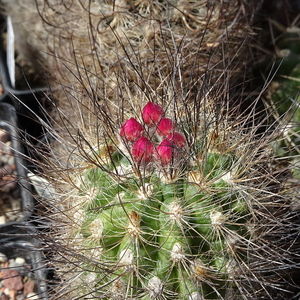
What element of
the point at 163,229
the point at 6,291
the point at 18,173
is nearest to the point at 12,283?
the point at 6,291

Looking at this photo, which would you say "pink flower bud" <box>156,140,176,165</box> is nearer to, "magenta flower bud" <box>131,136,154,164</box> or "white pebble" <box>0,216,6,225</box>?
"magenta flower bud" <box>131,136,154,164</box>

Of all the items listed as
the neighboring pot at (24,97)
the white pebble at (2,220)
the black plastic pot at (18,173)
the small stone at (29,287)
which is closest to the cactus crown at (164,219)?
the black plastic pot at (18,173)

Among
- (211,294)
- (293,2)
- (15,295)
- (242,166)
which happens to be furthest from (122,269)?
(293,2)

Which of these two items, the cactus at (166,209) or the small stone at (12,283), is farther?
the small stone at (12,283)

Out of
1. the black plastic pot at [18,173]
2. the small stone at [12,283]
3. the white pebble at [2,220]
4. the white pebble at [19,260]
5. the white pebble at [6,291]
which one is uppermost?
the black plastic pot at [18,173]

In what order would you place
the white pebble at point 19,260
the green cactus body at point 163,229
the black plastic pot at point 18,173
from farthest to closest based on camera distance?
the white pebble at point 19,260 < the black plastic pot at point 18,173 < the green cactus body at point 163,229

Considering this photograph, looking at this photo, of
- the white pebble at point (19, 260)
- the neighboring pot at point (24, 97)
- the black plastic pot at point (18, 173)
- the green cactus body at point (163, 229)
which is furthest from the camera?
the neighboring pot at point (24, 97)

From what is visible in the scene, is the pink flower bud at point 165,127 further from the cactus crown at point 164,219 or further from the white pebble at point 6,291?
the white pebble at point 6,291

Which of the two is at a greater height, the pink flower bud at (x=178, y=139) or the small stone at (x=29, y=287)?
the pink flower bud at (x=178, y=139)

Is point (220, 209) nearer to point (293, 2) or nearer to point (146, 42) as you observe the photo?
point (146, 42)

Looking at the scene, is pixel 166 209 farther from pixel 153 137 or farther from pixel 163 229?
pixel 153 137
